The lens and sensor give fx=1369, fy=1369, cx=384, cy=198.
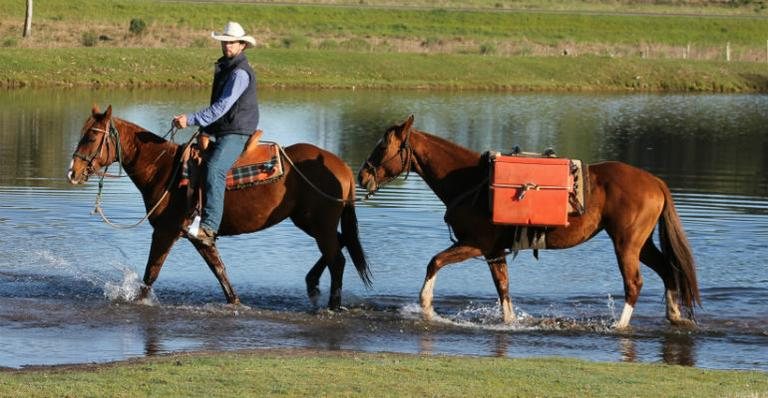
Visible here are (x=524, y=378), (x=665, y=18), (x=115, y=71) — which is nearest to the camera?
(x=524, y=378)

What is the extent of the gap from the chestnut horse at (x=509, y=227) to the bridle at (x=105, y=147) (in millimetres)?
2546

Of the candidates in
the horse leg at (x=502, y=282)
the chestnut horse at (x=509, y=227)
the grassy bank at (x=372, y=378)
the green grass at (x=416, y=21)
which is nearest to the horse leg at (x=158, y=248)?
the chestnut horse at (x=509, y=227)

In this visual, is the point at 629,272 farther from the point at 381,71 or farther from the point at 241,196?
the point at 381,71

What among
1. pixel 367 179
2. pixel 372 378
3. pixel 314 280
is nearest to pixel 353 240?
pixel 314 280

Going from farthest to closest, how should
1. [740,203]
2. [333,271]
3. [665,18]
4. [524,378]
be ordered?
[665,18] < [740,203] < [333,271] < [524,378]

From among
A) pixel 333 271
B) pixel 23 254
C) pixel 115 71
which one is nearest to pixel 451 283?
pixel 333 271

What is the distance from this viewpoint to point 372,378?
10.3m

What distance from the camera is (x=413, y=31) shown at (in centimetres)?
6169

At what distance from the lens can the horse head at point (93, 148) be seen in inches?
544

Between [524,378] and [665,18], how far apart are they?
59.9 metres

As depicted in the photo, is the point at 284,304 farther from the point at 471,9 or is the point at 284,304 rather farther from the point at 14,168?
the point at 471,9

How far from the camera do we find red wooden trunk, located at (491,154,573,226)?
523 inches

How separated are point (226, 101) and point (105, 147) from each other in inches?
54.5

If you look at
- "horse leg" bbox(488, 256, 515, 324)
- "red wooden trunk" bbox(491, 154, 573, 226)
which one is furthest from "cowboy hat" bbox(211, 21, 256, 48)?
"horse leg" bbox(488, 256, 515, 324)
